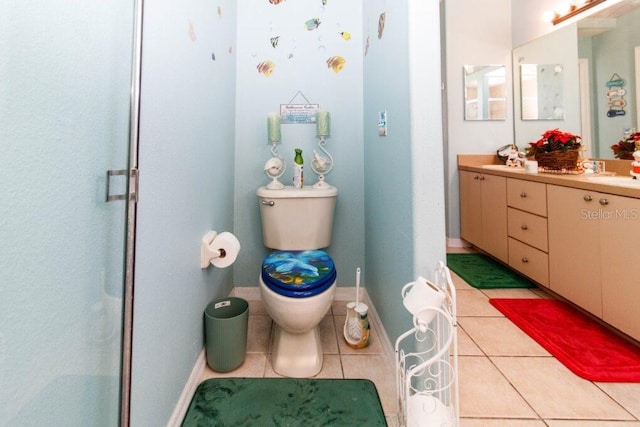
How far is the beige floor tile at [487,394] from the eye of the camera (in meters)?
1.15

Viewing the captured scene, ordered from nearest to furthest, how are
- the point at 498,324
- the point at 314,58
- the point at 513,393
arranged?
1. the point at 513,393
2. the point at 498,324
3. the point at 314,58

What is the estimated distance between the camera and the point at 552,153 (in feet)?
7.18

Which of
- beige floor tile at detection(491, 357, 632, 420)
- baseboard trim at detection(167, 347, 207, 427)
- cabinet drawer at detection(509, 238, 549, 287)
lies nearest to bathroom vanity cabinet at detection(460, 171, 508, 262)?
cabinet drawer at detection(509, 238, 549, 287)

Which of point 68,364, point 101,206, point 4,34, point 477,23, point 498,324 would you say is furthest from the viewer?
point 477,23

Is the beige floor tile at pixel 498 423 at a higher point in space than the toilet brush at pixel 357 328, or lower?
lower

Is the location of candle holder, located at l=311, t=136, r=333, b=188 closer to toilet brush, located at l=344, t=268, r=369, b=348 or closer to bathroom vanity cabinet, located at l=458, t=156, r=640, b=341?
toilet brush, located at l=344, t=268, r=369, b=348

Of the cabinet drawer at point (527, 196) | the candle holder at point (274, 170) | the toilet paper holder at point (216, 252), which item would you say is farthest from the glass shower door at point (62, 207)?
the cabinet drawer at point (527, 196)

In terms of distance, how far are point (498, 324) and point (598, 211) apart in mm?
762

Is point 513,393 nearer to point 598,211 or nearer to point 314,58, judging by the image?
point 598,211

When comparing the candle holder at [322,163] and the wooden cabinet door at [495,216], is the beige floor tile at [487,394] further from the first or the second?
the wooden cabinet door at [495,216]

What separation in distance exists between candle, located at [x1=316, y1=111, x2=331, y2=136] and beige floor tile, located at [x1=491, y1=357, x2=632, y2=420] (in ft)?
4.81

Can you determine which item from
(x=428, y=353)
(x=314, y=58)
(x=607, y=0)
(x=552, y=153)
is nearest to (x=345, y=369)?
(x=428, y=353)

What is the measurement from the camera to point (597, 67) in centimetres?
220

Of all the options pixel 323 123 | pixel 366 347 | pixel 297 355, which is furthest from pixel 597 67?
pixel 297 355
